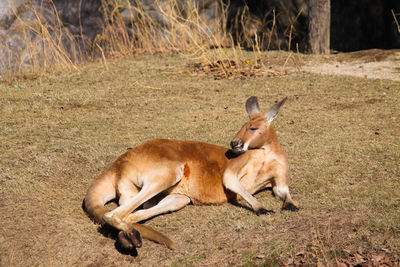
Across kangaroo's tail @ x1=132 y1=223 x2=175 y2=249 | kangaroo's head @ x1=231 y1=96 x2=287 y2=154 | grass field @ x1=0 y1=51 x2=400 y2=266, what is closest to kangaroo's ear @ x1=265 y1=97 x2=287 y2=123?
kangaroo's head @ x1=231 y1=96 x2=287 y2=154

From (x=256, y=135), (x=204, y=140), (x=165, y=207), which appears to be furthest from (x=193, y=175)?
(x=204, y=140)

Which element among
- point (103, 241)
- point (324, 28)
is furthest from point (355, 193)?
point (324, 28)

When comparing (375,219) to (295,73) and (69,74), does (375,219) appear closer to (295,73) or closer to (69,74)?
(295,73)

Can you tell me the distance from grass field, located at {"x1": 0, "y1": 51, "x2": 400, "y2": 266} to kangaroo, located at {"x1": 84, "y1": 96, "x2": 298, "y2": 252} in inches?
5.2

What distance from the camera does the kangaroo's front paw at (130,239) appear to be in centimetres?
333

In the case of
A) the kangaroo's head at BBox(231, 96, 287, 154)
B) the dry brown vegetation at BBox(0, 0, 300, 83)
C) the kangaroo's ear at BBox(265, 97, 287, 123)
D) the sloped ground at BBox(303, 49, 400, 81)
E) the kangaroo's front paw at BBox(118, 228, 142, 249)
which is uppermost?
the kangaroo's ear at BBox(265, 97, 287, 123)

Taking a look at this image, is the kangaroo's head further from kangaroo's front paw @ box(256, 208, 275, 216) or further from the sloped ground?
the sloped ground

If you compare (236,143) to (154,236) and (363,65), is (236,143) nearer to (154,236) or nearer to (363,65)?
(154,236)

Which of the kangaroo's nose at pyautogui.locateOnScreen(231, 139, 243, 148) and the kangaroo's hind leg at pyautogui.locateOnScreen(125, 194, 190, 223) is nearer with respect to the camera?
the kangaroo's hind leg at pyautogui.locateOnScreen(125, 194, 190, 223)

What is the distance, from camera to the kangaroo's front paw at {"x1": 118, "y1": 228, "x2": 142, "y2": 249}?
333 cm

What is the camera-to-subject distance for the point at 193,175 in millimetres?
4090

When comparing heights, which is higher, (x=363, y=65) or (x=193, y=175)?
(x=193, y=175)

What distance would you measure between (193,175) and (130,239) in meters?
0.91

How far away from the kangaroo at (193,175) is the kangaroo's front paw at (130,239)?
1.00ft
